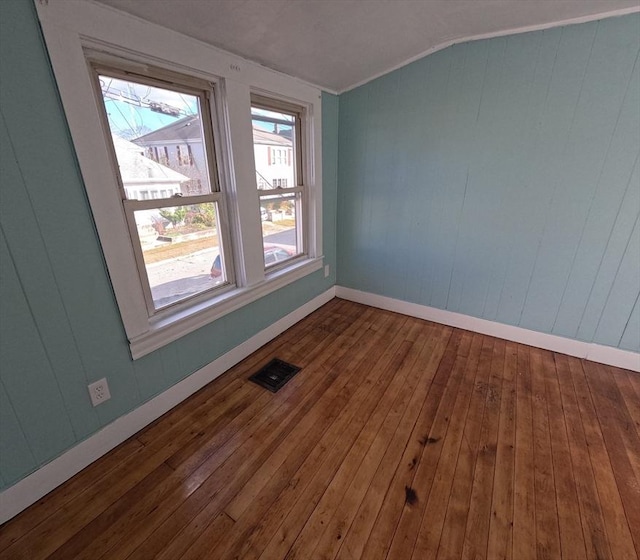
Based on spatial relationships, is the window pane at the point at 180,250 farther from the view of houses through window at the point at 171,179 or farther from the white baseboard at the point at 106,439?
the white baseboard at the point at 106,439

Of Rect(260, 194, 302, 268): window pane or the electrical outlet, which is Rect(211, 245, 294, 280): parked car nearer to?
Rect(260, 194, 302, 268): window pane

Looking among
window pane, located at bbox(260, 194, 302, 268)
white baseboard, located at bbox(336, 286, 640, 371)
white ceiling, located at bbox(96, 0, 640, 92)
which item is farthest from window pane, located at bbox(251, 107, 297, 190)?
white baseboard, located at bbox(336, 286, 640, 371)

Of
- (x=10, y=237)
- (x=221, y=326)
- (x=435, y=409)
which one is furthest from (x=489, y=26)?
(x=10, y=237)

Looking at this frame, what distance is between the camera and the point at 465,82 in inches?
88.4

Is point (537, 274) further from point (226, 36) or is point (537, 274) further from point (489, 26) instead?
point (226, 36)

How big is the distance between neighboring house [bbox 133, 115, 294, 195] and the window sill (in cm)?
72

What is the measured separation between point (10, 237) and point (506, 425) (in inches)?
101

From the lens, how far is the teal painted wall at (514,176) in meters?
1.92

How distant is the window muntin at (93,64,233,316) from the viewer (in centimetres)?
144

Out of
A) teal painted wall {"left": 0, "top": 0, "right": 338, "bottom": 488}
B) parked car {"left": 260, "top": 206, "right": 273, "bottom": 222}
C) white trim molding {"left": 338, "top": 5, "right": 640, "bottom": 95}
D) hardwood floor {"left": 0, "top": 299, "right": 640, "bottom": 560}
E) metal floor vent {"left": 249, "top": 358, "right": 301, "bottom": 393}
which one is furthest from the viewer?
parked car {"left": 260, "top": 206, "right": 273, "bottom": 222}

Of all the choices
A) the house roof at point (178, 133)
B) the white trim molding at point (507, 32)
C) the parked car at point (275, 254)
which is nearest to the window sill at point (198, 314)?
the parked car at point (275, 254)

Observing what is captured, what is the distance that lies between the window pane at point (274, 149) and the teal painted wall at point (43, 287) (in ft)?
3.78

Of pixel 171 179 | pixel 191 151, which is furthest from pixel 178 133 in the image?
pixel 171 179

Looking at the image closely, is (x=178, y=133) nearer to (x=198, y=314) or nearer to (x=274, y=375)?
(x=198, y=314)
